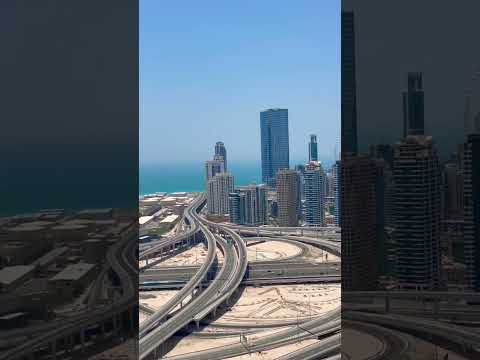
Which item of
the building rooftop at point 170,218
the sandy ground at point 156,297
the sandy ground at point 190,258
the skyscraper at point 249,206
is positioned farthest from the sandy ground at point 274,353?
the skyscraper at point 249,206

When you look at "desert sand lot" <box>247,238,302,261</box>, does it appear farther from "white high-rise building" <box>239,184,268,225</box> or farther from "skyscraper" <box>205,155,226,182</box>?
"skyscraper" <box>205,155,226,182</box>

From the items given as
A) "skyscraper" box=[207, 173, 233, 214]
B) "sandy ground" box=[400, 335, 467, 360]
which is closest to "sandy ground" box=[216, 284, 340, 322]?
"skyscraper" box=[207, 173, 233, 214]

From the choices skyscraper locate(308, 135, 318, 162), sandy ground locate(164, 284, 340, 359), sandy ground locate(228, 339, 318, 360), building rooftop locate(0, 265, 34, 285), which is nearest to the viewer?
building rooftop locate(0, 265, 34, 285)

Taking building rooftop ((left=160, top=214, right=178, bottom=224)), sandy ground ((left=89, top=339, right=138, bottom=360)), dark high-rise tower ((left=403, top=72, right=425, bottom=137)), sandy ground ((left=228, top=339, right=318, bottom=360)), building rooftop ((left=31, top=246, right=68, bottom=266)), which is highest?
dark high-rise tower ((left=403, top=72, right=425, bottom=137))

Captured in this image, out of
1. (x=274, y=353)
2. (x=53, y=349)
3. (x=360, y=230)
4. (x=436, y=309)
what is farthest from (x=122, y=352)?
(x=274, y=353)

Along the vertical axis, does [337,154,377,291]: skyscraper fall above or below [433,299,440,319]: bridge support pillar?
above

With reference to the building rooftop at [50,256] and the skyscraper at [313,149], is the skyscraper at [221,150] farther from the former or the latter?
the building rooftop at [50,256]
